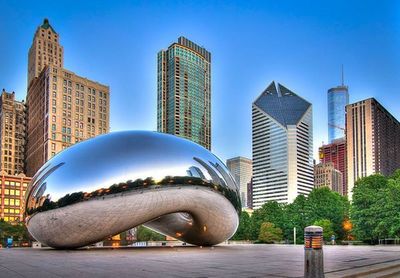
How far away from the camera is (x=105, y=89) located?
152m

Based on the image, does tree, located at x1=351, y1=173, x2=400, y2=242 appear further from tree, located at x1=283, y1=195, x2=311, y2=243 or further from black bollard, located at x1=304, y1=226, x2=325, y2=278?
black bollard, located at x1=304, y1=226, x2=325, y2=278

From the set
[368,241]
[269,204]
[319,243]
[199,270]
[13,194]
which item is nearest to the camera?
[319,243]

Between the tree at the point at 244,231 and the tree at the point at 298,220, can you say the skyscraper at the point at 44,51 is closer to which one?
the tree at the point at 244,231

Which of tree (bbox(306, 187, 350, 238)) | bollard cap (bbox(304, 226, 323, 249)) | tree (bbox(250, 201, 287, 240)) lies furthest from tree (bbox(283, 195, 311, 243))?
bollard cap (bbox(304, 226, 323, 249))

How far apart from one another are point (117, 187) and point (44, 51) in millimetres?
162864

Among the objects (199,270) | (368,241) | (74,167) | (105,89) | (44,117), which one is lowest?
(368,241)

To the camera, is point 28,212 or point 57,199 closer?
point 57,199

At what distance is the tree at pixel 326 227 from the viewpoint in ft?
206

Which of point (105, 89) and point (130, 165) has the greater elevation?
point (105, 89)

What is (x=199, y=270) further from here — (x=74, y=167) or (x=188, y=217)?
(x=188, y=217)

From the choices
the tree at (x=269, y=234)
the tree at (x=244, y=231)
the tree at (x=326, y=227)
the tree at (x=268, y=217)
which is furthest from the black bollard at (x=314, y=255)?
the tree at (x=244, y=231)

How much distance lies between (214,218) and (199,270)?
37.4 feet

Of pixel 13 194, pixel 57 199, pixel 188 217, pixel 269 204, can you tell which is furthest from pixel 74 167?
pixel 13 194

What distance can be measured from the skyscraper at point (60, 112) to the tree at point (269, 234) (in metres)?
76.8
